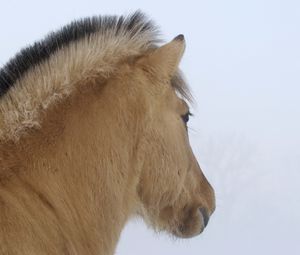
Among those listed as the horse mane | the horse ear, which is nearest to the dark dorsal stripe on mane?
the horse mane

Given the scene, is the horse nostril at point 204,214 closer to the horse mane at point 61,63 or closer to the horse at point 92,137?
the horse at point 92,137

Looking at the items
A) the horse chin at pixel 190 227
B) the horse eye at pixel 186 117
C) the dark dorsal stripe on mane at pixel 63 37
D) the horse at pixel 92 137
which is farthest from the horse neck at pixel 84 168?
the horse chin at pixel 190 227

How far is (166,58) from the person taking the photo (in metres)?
2.89

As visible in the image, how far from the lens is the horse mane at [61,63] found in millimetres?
2492

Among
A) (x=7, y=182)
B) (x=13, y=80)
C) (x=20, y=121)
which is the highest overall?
(x=13, y=80)

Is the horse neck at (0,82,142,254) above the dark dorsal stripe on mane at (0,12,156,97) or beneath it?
beneath

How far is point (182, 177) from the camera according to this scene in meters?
3.02

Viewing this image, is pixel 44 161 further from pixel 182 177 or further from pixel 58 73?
pixel 182 177

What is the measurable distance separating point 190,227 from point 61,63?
1218 mm

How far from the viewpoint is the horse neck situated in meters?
2.43

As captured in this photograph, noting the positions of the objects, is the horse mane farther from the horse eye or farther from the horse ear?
the horse eye

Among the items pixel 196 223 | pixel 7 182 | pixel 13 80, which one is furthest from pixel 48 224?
pixel 196 223

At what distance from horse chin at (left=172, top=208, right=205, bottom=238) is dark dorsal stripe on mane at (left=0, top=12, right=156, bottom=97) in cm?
101

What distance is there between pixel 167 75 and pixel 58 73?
560 millimetres
